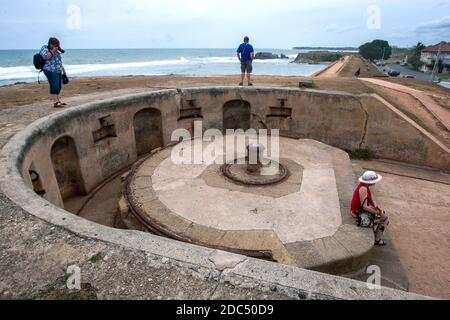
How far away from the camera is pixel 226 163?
6785mm

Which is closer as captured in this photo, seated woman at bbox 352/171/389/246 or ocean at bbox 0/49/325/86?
seated woman at bbox 352/171/389/246

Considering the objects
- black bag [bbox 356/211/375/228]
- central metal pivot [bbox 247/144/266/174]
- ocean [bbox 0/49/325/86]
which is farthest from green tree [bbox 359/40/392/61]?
black bag [bbox 356/211/375/228]

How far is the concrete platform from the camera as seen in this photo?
4113mm

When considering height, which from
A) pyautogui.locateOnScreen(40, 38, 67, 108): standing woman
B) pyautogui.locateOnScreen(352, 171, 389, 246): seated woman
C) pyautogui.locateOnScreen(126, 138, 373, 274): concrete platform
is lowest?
pyautogui.locateOnScreen(126, 138, 373, 274): concrete platform

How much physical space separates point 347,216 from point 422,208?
2.97m

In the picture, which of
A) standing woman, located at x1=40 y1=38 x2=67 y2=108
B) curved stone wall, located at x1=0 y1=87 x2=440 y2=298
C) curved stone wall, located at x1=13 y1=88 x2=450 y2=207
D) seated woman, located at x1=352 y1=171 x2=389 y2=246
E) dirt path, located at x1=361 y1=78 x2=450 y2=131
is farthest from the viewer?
dirt path, located at x1=361 y1=78 x2=450 y2=131

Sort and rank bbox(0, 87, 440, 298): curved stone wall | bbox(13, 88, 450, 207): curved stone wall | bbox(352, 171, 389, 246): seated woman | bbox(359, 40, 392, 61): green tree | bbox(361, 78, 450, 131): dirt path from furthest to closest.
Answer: bbox(359, 40, 392, 61): green tree → bbox(361, 78, 450, 131): dirt path → bbox(13, 88, 450, 207): curved stone wall → bbox(0, 87, 440, 298): curved stone wall → bbox(352, 171, 389, 246): seated woman

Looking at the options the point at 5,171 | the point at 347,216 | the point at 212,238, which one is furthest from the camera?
the point at 347,216

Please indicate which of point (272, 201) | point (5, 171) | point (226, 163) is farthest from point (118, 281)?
point (226, 163)

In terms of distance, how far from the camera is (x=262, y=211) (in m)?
4.98

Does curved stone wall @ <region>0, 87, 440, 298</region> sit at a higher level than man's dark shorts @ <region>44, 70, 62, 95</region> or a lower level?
lower

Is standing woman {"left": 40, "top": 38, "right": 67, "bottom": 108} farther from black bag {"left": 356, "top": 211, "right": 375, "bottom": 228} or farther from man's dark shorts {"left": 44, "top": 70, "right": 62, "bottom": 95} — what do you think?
black bag {"left": 356, "top": 211, "right": 375, "bottom": 228}

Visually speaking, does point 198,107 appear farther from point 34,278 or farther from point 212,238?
point 34,278

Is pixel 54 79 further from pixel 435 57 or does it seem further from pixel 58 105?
pixel 435 57
